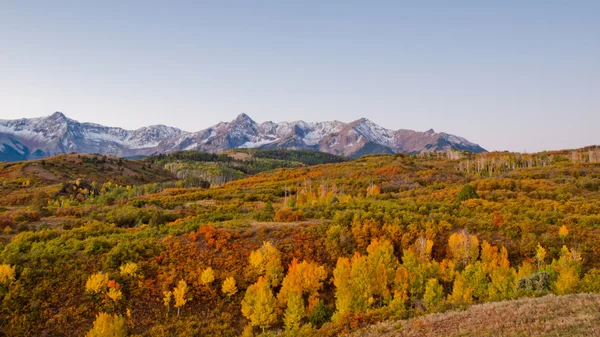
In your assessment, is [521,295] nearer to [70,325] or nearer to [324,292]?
[324,292]

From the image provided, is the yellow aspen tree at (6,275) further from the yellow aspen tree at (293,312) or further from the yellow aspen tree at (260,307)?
the yellow aspen tree at (293,312)

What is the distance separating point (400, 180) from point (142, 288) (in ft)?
291

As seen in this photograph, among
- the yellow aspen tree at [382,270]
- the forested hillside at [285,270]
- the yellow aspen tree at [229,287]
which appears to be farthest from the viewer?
the yellow aspen tree at [229,287]

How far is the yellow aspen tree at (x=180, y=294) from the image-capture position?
32.3 m

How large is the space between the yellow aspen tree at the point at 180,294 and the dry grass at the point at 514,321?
1814 centimetres

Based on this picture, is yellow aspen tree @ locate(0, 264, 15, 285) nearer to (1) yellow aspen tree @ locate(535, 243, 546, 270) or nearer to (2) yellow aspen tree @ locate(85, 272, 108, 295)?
(2) yellow aspen tree @ locate(85, 272, 108, 295)

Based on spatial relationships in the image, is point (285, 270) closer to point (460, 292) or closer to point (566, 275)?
point (460, 292)

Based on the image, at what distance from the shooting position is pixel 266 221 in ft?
174

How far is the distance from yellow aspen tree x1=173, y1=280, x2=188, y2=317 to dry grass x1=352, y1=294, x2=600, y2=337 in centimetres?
1814

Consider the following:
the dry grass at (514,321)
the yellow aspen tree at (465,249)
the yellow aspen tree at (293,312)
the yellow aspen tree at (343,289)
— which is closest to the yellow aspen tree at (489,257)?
the yellow aspen tree at (465,249)

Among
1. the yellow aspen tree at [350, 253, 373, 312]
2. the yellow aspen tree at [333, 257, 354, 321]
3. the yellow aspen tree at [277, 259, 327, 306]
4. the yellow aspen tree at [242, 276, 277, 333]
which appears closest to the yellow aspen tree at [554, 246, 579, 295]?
the yellow aspen tree at [350, 253, 373, 312]

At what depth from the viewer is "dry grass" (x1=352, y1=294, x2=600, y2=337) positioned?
16078 mm

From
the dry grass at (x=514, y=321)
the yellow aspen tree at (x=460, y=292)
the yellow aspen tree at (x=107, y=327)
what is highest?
the dry grass at (x=514, y=321)

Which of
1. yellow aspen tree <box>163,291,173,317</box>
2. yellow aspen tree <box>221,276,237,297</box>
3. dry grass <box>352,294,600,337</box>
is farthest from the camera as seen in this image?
yellow aspen tree <box>221,276,237,297</box>
